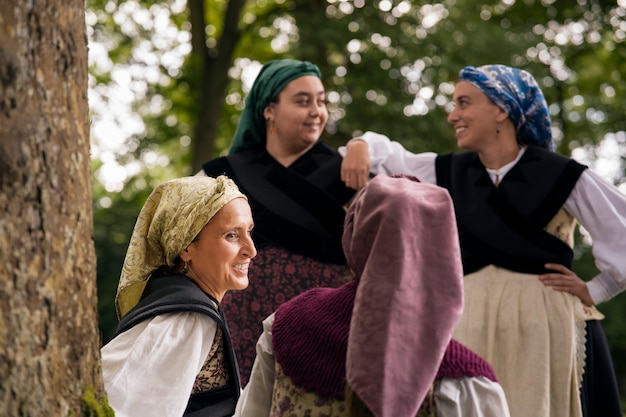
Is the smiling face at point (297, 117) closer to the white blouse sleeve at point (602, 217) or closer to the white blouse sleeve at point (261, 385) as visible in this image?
the white blouse sleeve at point (602, 217)

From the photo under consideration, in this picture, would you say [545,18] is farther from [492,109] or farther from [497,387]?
[497,387]

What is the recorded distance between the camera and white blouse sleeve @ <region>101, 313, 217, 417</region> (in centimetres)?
291

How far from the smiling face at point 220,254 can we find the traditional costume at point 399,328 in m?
0.73

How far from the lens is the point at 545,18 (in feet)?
42.3

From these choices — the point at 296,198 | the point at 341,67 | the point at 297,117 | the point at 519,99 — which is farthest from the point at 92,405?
the point at 341,67

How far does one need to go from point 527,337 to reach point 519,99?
1.10m

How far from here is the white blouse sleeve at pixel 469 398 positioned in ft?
8.39

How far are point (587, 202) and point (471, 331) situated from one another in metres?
0.78

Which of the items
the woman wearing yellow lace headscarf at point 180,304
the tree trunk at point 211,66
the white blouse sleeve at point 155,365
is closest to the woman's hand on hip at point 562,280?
the woman wearing yellow lace headscarf at point 180,304

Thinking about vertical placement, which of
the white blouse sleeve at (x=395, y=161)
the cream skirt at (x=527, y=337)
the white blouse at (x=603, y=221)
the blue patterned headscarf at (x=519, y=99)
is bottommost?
the cream skirt at (x=527, y=337)

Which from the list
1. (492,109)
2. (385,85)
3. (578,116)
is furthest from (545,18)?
(492,109)

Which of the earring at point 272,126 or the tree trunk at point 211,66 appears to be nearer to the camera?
the earring at point 272,126

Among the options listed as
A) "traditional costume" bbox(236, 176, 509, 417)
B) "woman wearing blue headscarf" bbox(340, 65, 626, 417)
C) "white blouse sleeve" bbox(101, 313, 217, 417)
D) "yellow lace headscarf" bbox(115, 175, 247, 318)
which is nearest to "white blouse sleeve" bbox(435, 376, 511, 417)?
"traditional costume" bbox(236, 176, 509, 417)

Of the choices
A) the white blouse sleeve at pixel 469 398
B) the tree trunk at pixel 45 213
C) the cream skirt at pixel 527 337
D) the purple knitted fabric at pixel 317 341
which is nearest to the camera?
the tree trunk at pixel 45 213
